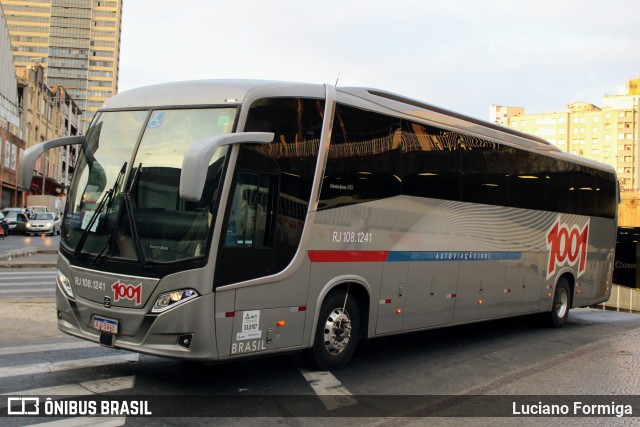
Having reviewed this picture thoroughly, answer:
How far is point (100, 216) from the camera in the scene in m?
6.54

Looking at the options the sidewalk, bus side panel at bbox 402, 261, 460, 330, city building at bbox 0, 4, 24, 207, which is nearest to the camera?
bus side panel at bbox 402, 261, 460, 330

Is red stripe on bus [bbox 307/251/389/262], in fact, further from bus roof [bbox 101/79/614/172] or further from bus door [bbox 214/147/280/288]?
bus roof [bbox 101/79/614/172]

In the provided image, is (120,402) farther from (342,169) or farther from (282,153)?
(342,169)

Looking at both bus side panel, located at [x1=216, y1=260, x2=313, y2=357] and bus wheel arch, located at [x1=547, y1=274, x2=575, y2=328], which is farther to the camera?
bus wheel arch, located at [x1=547, y1=274, x2=575, y2=328]

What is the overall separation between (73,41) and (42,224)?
503 feet

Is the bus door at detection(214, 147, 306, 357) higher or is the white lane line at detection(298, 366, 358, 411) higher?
the bus door at detection(214, 147, 306, 357)

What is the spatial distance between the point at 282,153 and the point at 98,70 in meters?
186

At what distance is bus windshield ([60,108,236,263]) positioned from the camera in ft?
20.1

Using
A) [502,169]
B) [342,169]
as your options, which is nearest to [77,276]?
[342,169]

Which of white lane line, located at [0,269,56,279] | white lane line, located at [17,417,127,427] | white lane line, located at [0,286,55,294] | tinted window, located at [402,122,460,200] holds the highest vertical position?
tinted window, located at [402,122,460,200]

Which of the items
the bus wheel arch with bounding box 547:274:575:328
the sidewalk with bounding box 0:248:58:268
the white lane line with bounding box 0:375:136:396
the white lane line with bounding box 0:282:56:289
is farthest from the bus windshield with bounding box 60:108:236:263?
the sidewalk with bounding box 0:248:58:268

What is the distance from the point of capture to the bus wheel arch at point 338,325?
24.3 feet

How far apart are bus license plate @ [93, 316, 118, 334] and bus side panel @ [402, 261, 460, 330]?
3981 mm

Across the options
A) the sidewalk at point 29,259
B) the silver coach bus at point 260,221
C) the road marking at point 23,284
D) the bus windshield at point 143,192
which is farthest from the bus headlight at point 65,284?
the sidewalk at point 29,259
